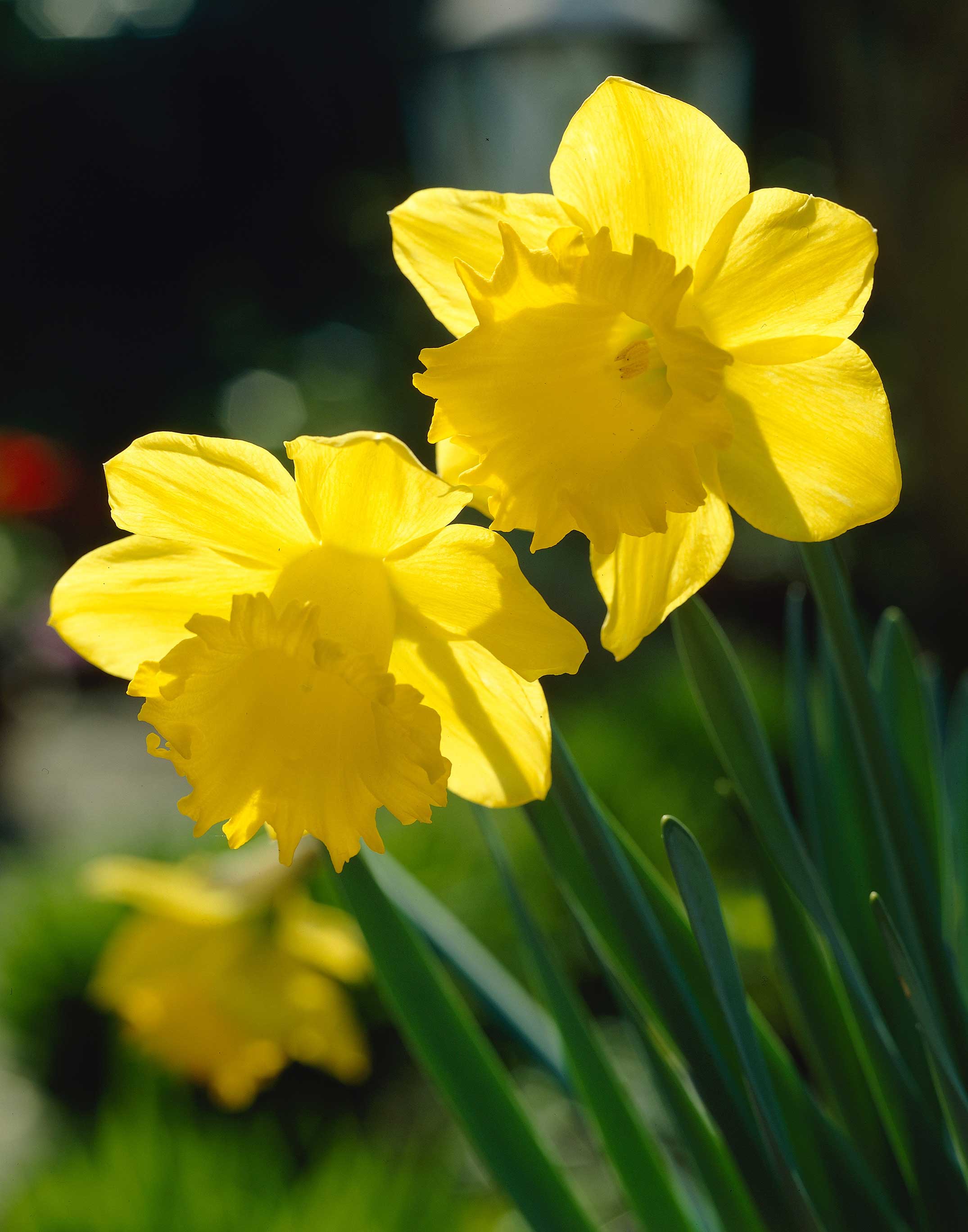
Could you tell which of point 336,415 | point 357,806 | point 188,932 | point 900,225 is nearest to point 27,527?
point 336,415

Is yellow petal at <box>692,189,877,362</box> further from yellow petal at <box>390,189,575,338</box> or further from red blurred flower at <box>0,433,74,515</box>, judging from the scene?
red blurred flower at <box>0,433,74,515</box>

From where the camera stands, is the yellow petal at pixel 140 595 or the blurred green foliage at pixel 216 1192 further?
the blurred green foliage at pixel 216 1192

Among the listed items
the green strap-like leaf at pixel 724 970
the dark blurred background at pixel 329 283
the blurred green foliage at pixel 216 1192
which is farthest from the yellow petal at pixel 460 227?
the dark blurred background at pixel 329 283

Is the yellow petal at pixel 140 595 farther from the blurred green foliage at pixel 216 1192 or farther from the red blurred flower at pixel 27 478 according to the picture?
the red blurred flower at pixel 27 478

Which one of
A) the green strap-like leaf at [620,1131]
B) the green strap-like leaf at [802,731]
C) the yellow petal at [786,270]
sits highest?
the yellow petal at [786,270]

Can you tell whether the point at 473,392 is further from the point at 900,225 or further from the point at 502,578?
the point at 900,225

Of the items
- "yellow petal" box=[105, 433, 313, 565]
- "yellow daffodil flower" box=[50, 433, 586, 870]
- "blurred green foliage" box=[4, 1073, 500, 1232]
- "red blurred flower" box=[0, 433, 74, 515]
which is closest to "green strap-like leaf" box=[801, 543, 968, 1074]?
"yellow daffodil flower" box=[50, 433, 586, 870]

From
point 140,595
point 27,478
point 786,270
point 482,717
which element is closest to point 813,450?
point 786,270
